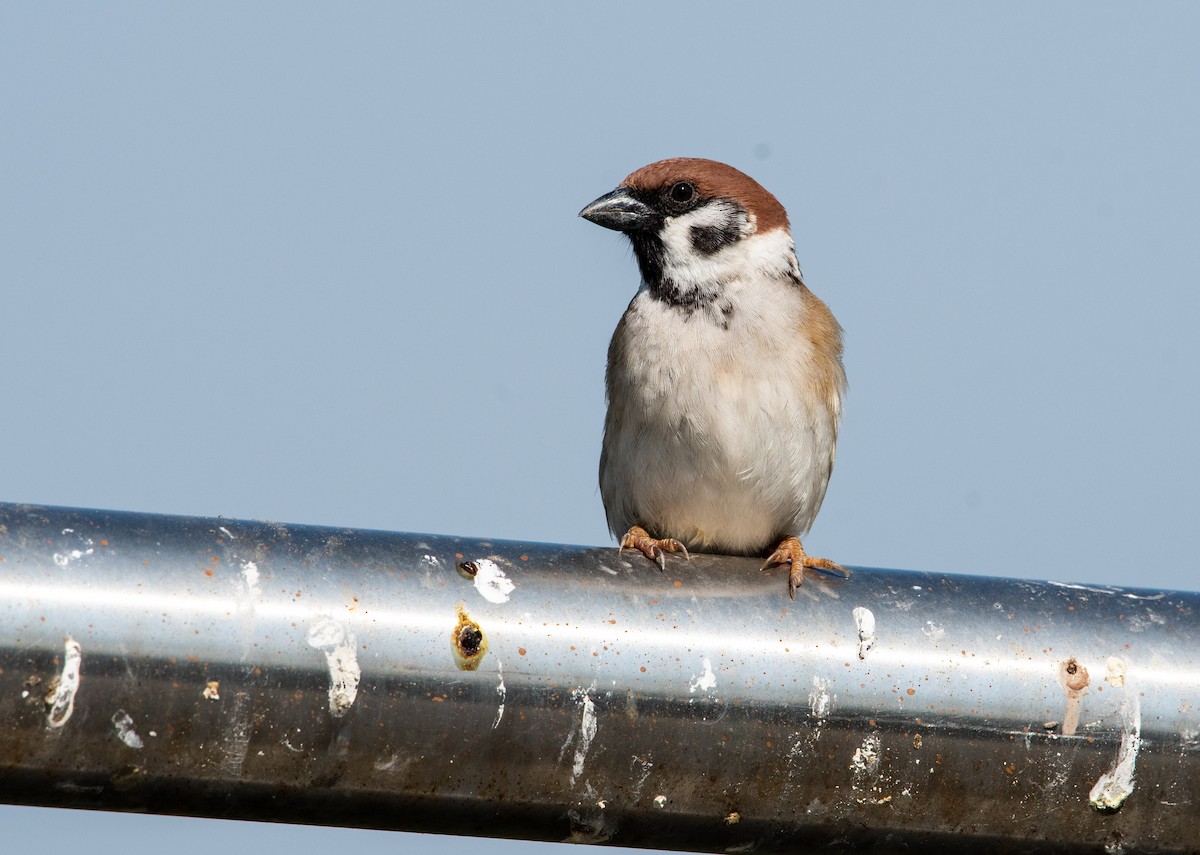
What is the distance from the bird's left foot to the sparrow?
0.08 ft

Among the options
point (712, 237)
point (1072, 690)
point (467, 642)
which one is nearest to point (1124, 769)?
point (1072, 690)

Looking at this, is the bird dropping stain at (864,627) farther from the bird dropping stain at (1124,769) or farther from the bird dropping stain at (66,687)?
the bird dropping stain at (66,687)

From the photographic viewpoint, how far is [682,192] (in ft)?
13.0

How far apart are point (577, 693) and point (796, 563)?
2.70ft

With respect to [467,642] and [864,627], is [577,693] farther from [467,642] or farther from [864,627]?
[864,627]

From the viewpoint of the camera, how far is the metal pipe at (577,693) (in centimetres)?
158

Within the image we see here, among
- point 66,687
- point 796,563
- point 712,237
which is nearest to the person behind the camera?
point 66,687

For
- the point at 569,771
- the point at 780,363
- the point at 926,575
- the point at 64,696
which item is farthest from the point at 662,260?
the point at 64,696

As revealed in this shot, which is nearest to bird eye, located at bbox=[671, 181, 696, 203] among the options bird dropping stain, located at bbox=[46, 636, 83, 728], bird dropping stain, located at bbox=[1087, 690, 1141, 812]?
bird dropping stain, located at bbox=[1087, 690, 1141, 812]

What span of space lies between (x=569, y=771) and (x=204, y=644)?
464 mm

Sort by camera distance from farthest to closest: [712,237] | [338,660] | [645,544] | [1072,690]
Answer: [712,237], [645,544], [1072,690], [338,660]

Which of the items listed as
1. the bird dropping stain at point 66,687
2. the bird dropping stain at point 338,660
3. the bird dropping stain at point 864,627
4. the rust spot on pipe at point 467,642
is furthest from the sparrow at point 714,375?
the bird dropping stain at point 66,687

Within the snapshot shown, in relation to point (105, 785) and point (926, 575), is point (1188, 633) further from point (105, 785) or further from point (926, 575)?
point (105, 785)

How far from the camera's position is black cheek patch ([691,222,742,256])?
386cm
